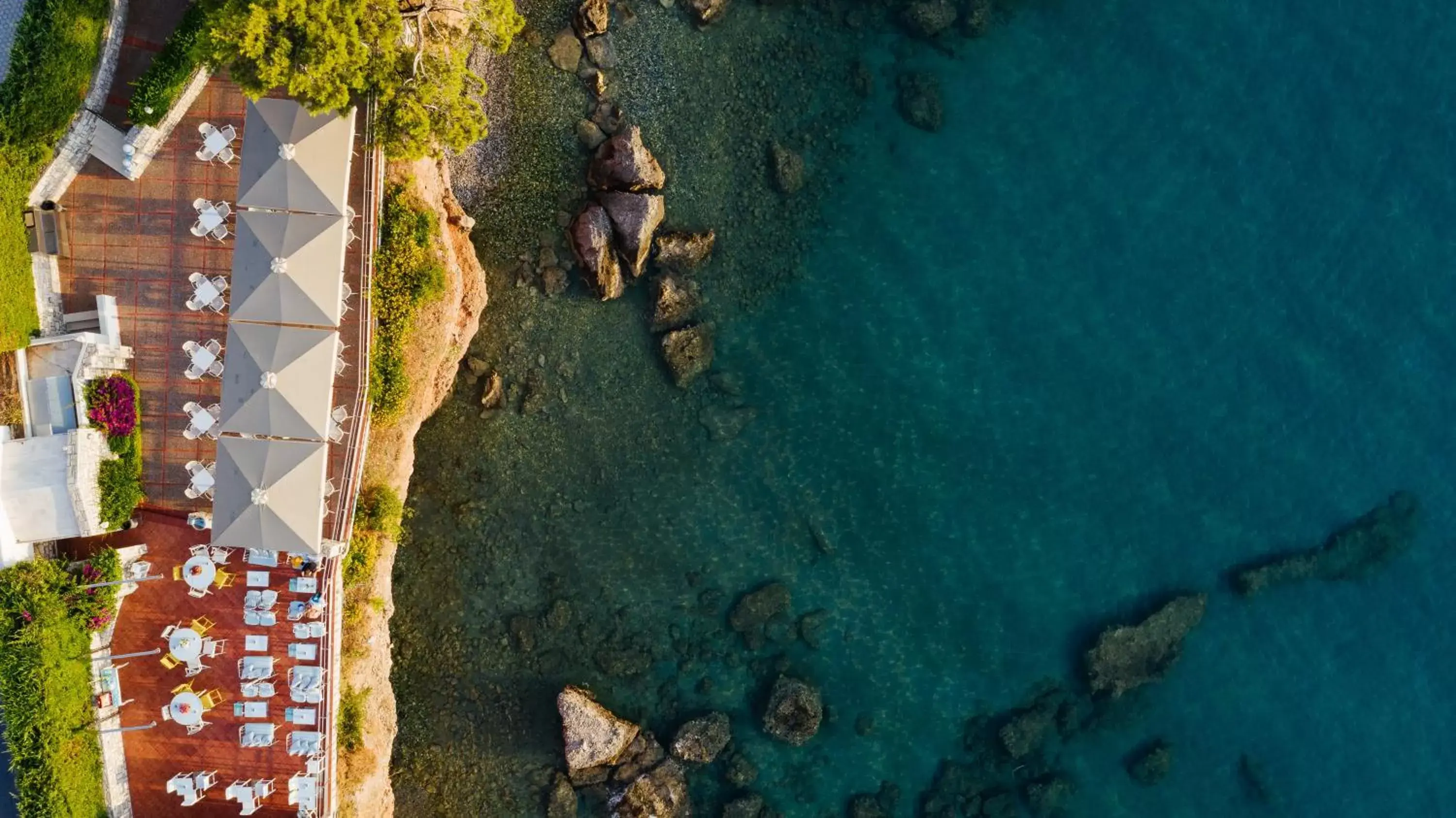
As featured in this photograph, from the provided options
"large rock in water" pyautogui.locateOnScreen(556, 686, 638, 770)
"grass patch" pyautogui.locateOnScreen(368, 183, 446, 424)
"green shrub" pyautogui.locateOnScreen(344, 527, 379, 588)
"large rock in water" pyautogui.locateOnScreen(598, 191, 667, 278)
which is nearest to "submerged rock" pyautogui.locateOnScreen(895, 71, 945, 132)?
"large rock in water" pyautogui.locateOnScreen(598, 191, 667, 278)

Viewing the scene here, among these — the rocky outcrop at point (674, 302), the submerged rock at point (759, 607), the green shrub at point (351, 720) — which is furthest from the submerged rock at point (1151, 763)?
the green shrub at point (351, 720)

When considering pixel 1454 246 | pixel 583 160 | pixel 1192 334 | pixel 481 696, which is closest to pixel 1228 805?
pixel 1192 334

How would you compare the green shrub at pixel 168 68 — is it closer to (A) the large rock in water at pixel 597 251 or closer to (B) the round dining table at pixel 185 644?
(A) the large rock in water at pixel 597 251

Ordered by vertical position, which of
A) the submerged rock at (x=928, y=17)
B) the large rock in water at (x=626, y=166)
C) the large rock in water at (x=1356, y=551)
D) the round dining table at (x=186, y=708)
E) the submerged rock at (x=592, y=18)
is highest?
the submerged rock at (x=928, y=17)

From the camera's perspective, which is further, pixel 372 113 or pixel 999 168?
pixel 999 168

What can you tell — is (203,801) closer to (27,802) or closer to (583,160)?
(27,802)

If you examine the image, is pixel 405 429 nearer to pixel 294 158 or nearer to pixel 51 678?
pixel 294 158

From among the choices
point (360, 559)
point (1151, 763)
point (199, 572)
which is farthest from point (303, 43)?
point (1151, 763)
